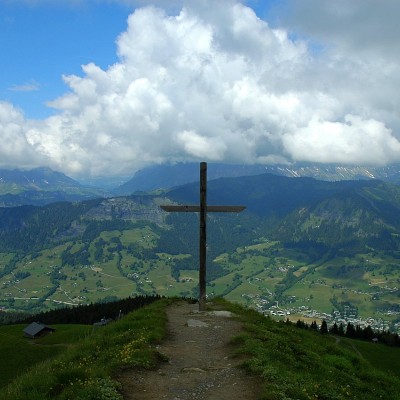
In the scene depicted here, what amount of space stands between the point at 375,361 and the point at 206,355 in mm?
61280

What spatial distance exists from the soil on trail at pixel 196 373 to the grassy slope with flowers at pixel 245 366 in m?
0.45

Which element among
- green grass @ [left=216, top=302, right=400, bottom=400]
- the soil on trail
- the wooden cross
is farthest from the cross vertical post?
the soil on trail

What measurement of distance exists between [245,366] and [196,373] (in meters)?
1.63

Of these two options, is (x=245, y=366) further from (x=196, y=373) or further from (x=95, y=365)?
(x=95, y=365)

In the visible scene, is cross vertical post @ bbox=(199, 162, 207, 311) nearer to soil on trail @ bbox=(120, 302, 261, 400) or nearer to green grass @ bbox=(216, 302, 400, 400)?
green grass @ bbox=(216, 302, 400, 400)

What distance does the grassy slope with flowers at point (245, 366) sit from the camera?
11.4 metres

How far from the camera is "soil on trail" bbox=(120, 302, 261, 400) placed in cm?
1180

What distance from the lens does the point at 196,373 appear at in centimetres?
1370

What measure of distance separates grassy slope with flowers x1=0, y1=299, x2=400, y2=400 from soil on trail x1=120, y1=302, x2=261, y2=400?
A: 0.45 m

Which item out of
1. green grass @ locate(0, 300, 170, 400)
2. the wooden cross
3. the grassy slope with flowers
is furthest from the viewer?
the wooden cross

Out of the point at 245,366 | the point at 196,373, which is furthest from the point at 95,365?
the point at 245,366

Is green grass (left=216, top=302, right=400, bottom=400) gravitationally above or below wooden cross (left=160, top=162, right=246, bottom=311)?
below

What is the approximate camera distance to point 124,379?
12508mm

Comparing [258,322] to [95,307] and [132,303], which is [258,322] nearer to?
[132,303]
